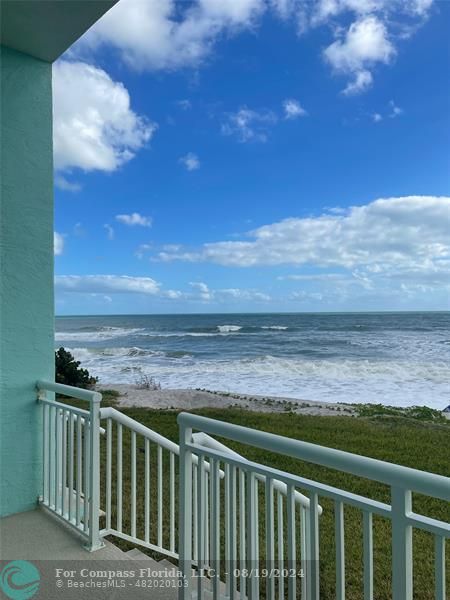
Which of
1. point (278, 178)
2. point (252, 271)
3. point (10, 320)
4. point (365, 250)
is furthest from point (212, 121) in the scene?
point (365, 250)

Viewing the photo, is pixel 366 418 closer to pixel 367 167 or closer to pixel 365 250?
pixel 367 167

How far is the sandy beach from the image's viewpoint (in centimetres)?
817

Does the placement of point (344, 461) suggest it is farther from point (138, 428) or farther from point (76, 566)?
point (76, 566)

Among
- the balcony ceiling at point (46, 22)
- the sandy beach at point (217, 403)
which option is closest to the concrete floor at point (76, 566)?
the balcony ceiling at point (46, 22)

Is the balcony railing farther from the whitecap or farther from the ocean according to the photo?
the whitecap

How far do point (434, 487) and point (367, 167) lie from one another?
1629 centimetres

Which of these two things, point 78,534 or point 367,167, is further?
point 367,167

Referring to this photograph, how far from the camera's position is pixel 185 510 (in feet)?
4.21

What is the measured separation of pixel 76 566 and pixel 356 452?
433 cm

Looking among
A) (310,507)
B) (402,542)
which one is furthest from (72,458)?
(402,542)

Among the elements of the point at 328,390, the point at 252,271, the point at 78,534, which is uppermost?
the point at 252,271

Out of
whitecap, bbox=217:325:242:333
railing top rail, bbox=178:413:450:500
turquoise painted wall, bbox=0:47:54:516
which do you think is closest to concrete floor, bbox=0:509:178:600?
turquoise painted wall, bbox=0:47:54:516

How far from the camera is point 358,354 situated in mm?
17547

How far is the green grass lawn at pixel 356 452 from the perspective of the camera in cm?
255
